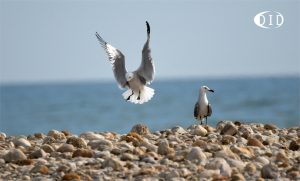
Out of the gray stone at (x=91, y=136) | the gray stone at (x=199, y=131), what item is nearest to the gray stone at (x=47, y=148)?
the gray stone at (x=91, y=136)

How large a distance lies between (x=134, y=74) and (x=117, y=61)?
15.4 inches

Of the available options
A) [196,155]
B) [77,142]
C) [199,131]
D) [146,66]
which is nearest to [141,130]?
[199,131]

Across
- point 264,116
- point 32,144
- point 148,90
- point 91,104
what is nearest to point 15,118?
point 91,104

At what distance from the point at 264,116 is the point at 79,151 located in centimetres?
2681

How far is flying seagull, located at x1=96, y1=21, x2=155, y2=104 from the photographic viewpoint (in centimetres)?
1217

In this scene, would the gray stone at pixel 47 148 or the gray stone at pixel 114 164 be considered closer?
the gray stone at pixel 114 164

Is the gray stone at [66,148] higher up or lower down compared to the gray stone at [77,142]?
lower down

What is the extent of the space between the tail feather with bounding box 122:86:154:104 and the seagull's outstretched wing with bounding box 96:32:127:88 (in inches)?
5.9

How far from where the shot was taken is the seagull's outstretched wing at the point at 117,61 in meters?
12.4

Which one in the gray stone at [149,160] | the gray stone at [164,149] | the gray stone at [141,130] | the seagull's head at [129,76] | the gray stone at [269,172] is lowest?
the gray stone at [269,172]

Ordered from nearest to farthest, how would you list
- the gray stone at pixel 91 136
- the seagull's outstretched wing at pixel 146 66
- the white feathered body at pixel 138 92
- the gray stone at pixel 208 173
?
the gray stone at pixel 208 173 → the gray stone at pixel 91 136 → the seagull's outstretched wing at pixel 146 66 → the white feathered body at pixel 138 92

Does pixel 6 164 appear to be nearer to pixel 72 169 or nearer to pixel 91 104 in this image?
pixel 72 169

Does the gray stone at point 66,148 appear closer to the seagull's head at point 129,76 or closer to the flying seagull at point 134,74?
the flying seagull at point 134,74

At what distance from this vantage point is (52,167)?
711 cm
